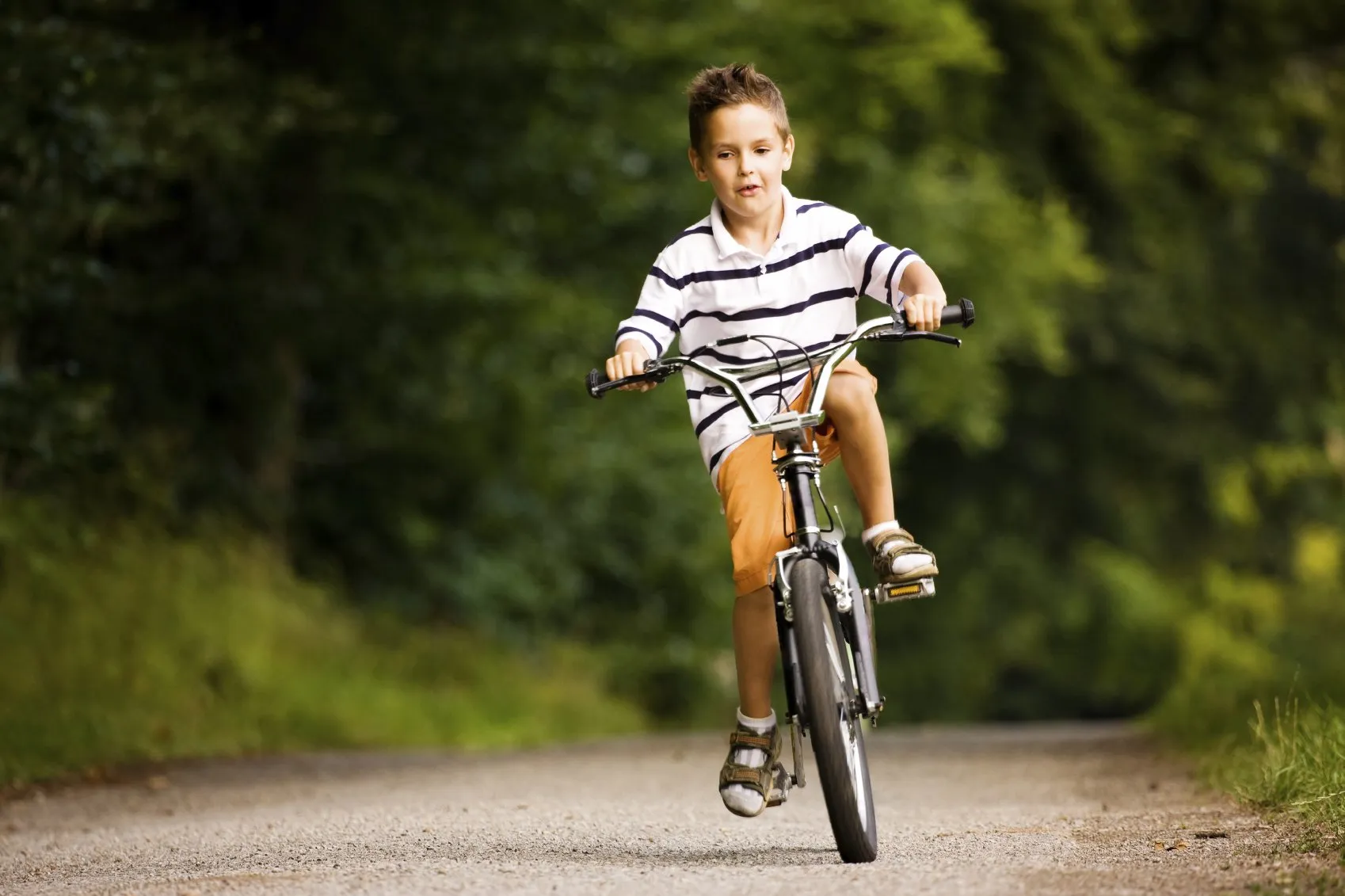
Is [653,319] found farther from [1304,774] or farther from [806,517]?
[1304,774]

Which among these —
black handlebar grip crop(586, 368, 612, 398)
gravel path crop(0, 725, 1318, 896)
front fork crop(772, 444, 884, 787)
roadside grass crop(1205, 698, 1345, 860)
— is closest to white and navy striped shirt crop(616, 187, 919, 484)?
black handlebar grip crop(586, 368, 612, 398)

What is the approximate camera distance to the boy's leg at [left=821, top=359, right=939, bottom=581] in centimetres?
573

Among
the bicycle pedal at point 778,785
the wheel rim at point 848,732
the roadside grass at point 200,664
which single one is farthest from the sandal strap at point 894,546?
the roadside grass at point 200,664

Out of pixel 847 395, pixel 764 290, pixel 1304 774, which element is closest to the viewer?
pixel 847 395

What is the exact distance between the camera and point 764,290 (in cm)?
588

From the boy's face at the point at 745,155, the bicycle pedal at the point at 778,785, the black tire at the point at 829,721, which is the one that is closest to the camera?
the black tire at the point at 829,721

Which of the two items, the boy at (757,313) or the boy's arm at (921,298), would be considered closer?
the boy's arm at (921,298)

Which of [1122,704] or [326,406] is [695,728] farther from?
[1122,704]

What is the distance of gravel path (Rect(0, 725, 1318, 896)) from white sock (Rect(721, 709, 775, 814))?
15 cm

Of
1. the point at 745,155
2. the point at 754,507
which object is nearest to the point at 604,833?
the point at 754,507

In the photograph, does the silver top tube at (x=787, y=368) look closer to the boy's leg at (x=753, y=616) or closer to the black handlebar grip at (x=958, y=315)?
the black handlebar grip at (x=958, y=315)

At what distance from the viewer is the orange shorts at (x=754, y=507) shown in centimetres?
576

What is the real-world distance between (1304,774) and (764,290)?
A: 94.0 inches

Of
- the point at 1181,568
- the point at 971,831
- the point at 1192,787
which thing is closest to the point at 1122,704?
the point at 1181,568
